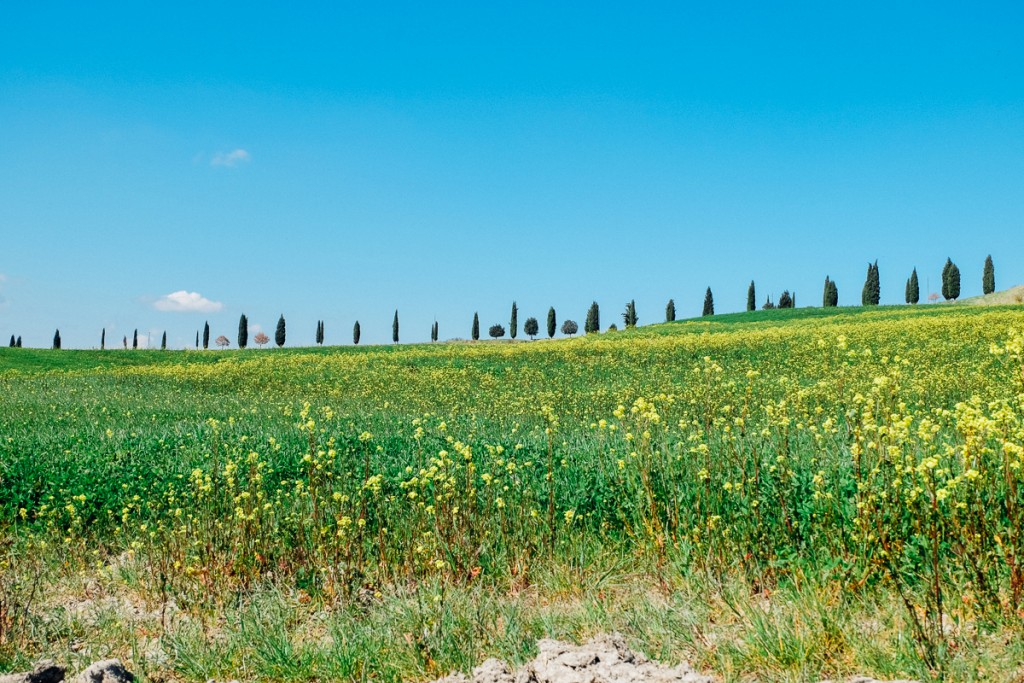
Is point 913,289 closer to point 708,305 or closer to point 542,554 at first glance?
point 708,305

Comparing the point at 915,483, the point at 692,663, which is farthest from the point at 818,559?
the point at 692,663

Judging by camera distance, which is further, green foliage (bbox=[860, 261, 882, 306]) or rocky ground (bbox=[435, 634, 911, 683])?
green foliage (bbox=[860, 261, 882, 306])

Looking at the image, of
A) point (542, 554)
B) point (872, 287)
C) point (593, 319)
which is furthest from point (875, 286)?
point (542, 554)

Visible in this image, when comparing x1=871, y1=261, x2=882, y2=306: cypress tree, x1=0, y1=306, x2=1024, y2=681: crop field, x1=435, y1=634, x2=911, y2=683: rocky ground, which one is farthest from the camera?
x1=871, y1=261, x2=882, y2=306: cypress tree

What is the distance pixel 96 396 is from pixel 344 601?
20.4 m

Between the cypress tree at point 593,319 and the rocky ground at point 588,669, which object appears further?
the cypress tree at point 593,319

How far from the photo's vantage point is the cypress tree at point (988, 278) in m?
87.8

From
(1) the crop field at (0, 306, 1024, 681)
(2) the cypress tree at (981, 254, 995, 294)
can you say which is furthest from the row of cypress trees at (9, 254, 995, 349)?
(1) the crop field at (0, 306, 1024, 681)

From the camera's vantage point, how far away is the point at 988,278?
88.6 metres

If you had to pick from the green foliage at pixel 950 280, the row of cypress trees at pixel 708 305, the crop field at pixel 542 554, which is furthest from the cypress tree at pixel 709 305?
the crop field at pixel 542 554

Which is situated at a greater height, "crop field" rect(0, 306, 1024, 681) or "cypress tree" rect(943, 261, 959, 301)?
"cypress tree" rect(943, 261, 959, 301)

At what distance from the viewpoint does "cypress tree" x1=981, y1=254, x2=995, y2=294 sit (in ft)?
288

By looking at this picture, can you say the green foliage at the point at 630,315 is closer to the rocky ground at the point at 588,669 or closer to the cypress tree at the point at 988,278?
the cypress tree at the point at 988,278

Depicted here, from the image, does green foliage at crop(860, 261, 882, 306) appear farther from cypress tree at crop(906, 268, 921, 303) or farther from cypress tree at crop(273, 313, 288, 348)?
cypress tree at crop(273, 313, 288, 348)
